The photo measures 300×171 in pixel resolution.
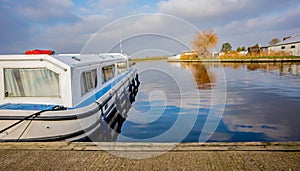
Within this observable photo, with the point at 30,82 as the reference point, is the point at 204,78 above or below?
below

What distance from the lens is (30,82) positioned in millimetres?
5590

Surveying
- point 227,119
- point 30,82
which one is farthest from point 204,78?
point 30,82

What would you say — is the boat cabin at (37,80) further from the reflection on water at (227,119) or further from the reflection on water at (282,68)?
the reflection on water at (282,68)

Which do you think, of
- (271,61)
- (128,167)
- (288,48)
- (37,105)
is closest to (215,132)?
(128,167)

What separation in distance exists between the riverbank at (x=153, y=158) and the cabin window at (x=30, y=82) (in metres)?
1.86

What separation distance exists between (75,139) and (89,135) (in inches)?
22.7

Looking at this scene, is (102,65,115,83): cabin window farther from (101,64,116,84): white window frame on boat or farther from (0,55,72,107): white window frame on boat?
(0,55,72,107): white window frame on boat

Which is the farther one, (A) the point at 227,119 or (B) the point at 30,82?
(A) the point at 227,119

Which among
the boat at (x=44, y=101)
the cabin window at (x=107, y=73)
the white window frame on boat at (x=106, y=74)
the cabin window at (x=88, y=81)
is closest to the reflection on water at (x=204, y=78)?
the cabin window at (x=107, y=73)

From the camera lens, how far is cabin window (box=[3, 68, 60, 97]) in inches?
219

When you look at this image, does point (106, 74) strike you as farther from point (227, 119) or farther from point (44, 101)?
point (227, 119)

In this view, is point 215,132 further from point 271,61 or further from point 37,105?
point 271,61

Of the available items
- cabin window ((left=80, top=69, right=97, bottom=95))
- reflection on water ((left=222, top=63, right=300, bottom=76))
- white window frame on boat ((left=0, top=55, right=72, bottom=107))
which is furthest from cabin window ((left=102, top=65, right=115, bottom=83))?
reflection on water ((left=222, top=63, right=300, bottom=76))

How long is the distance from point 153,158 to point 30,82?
3.84 metres
